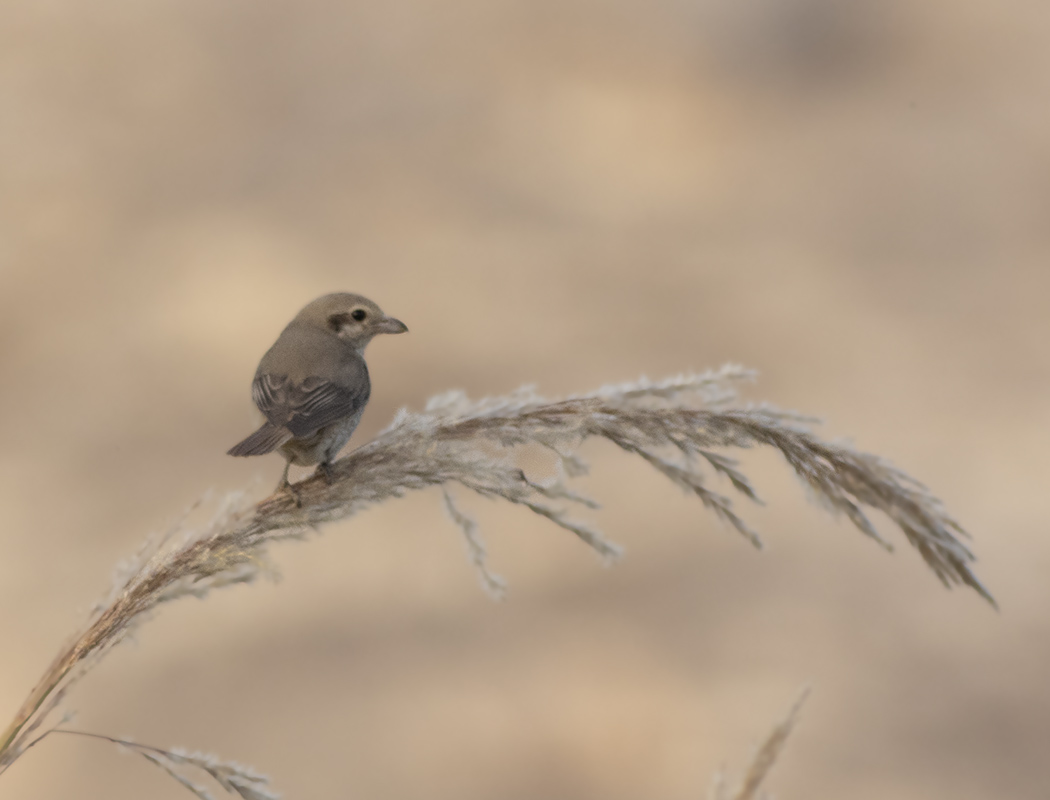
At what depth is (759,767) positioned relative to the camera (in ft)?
4.85

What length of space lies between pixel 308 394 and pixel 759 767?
206cm

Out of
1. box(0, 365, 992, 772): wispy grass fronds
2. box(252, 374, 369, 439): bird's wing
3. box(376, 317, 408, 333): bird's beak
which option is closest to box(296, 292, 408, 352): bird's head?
box(376, 317, 408, 333): bird's beak

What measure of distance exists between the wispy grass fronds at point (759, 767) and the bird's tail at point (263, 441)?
5.47ft

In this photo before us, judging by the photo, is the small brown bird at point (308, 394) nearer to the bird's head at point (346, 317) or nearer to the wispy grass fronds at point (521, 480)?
the bird's head at point (346, 317)

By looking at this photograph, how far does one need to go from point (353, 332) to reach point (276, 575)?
6.78ft

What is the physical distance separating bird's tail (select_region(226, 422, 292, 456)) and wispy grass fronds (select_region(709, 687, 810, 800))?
1.67 meters

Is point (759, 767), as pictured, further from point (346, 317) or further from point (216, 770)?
point (346, 317)

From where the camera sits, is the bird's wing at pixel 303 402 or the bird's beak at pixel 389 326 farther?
the bird's beak at pixel 389 326

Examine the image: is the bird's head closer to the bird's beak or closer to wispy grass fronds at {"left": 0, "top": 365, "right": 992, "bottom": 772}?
the bird's beak

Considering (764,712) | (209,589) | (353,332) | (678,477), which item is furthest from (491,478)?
(764,712)

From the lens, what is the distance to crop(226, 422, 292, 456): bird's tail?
2801 mm

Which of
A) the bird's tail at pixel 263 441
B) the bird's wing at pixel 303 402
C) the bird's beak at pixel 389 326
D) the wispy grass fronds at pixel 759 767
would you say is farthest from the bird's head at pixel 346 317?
the wispy grass fronds at pixel 759 767

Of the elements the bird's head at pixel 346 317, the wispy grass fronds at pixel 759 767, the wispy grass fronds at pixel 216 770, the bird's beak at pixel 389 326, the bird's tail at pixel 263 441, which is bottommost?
the wispy grass fronds at pixel 759 767

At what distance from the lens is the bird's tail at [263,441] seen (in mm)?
2801
